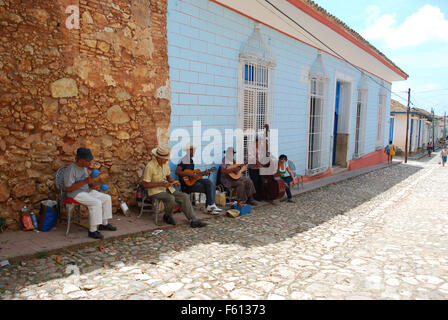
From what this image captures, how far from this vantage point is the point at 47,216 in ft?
14.1

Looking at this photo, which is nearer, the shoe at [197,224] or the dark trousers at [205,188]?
the shoe at [197,224]

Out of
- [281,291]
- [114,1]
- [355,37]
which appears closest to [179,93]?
[114,1]

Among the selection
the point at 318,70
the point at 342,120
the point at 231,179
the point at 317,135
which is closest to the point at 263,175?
the point at 231,179

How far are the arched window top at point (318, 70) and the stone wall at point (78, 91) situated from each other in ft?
18.6

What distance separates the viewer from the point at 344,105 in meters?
12.8

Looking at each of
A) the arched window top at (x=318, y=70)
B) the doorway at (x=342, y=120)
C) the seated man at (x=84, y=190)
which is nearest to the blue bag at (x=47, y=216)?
the seated man at (x=84, y=190)

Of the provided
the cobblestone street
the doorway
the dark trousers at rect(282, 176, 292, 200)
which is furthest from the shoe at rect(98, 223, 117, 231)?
the doorway

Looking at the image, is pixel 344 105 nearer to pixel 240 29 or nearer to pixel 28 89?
pixel 240 29

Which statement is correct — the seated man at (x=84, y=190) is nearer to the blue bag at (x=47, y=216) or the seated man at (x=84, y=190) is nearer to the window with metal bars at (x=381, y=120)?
the blue bag at (x=47, y=216)

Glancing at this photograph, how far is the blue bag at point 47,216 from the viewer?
4270mm

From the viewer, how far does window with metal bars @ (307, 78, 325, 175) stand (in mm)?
10367

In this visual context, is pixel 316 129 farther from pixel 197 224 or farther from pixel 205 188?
pixel 197 224

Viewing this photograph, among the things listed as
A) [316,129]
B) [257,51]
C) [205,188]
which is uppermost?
[257,51]

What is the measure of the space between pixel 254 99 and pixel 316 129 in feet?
12.0
